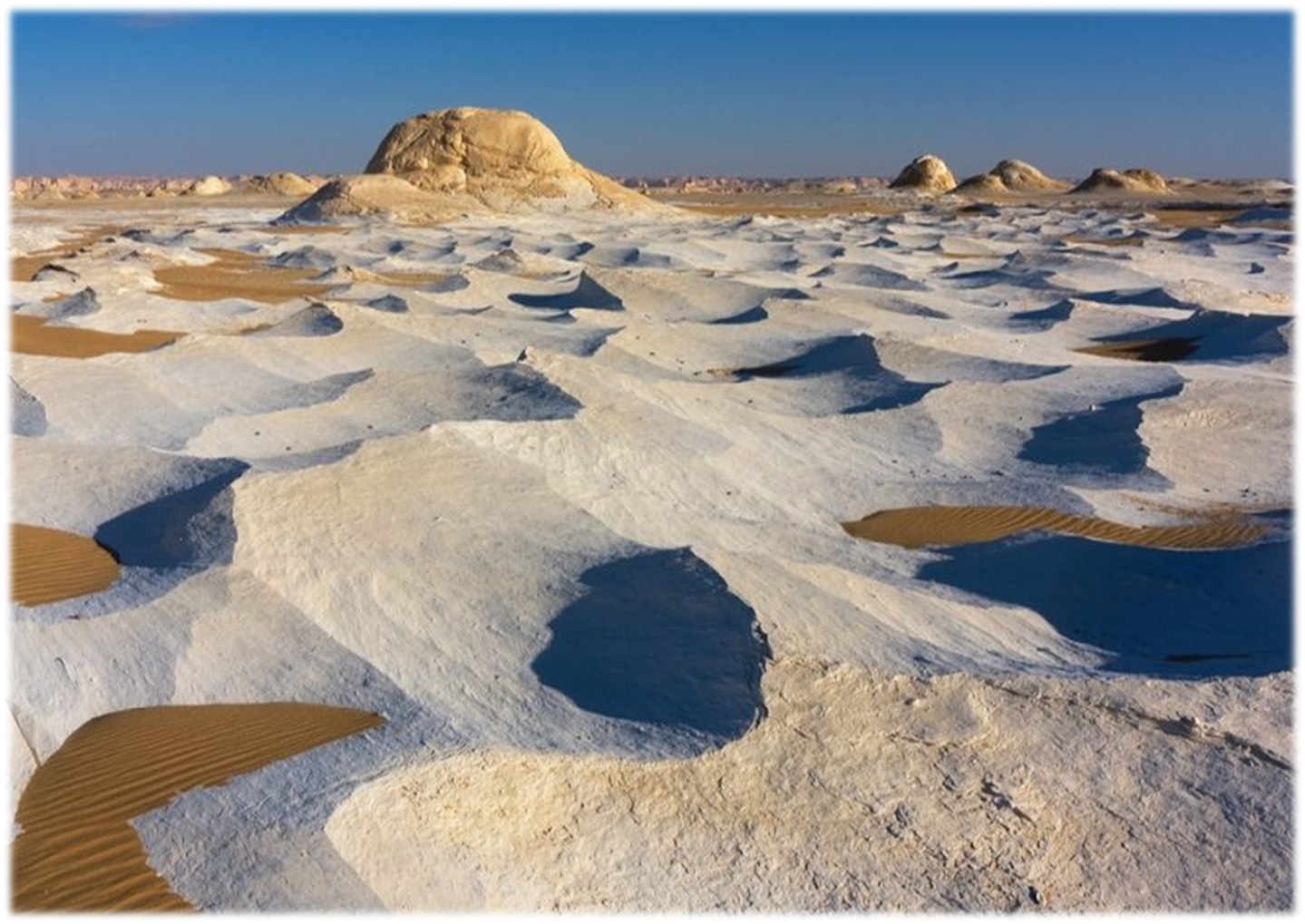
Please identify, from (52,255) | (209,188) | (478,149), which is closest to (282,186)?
(209,188)

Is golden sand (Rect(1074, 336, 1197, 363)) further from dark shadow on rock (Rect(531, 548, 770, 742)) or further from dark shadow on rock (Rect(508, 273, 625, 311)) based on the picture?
dark shadow on rock (Rect(531, 548, 770, 742))

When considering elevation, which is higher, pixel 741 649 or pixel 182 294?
pixel 182 294

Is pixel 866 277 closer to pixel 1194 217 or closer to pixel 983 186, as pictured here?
pixel 1194 217

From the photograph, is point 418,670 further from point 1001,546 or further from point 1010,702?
point 1001,546

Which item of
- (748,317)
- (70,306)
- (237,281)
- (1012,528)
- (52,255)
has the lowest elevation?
(1012,528)

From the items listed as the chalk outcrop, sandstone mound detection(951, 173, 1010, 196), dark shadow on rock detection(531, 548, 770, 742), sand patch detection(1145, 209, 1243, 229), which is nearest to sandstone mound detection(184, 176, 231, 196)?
the chalk outcrop

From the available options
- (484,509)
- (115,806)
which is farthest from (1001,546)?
(115,806)
